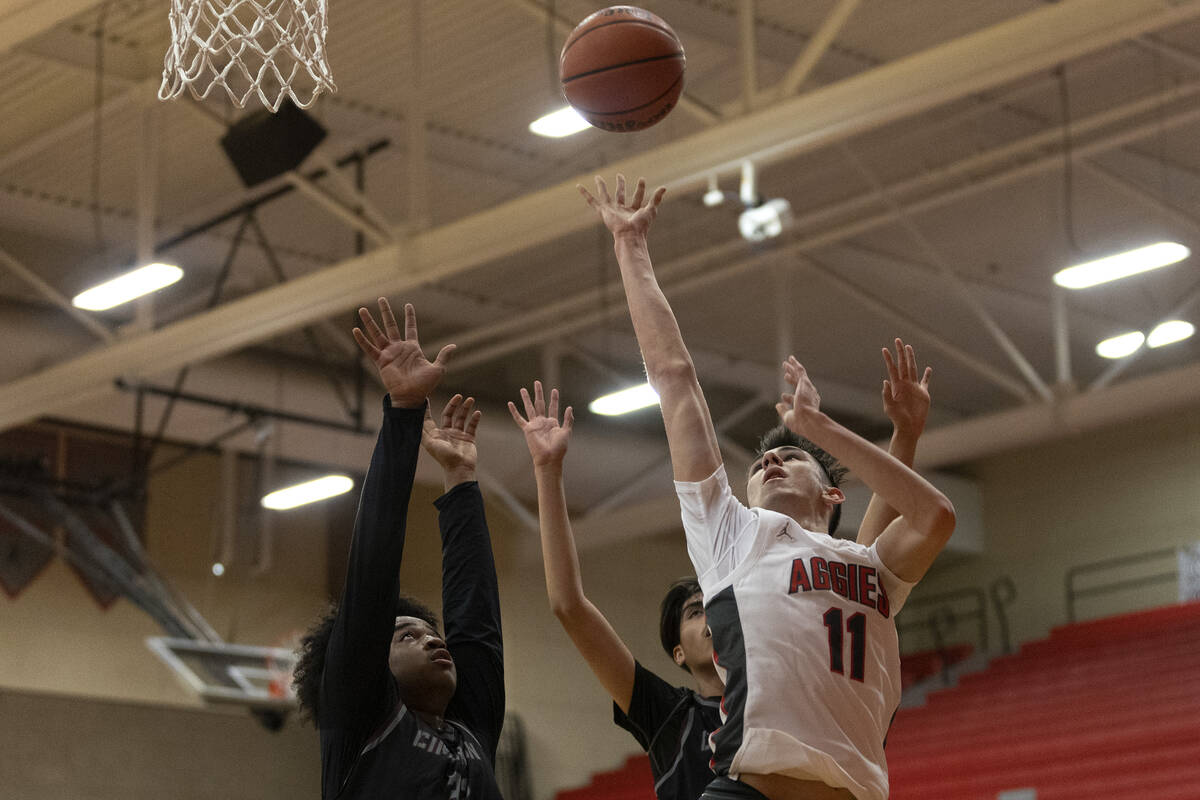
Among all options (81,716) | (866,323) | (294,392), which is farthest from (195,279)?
(866,323)

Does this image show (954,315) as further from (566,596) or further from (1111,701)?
(566,596)

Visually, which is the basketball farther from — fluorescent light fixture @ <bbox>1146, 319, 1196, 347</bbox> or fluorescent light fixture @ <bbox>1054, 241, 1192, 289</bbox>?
fluorescent light fixture @ <bbox>1146, 319, 1196, 347</bbox>

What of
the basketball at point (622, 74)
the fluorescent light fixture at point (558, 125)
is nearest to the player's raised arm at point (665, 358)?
the basketball at point (622, 74)

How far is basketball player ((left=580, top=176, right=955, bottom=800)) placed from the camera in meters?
3.17

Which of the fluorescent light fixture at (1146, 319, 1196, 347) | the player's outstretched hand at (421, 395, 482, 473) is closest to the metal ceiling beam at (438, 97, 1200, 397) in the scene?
the fluorescent light fixture at (1146, 319, 1196, 347)

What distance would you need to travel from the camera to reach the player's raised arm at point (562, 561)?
3969mm

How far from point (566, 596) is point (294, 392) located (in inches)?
420

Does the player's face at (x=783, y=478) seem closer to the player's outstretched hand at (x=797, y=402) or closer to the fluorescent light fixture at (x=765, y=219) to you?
the player's outstretched hand at (x=797, y=402)

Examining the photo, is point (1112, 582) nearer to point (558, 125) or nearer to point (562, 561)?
point (558, 125)

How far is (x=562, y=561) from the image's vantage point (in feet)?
13.2

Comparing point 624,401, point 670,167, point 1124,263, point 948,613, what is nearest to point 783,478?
point 670,167

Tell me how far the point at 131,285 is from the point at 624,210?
300 inches

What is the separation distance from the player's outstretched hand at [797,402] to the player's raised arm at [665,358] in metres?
0.17

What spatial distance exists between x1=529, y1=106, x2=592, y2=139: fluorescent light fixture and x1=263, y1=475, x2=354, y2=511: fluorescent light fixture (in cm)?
393
